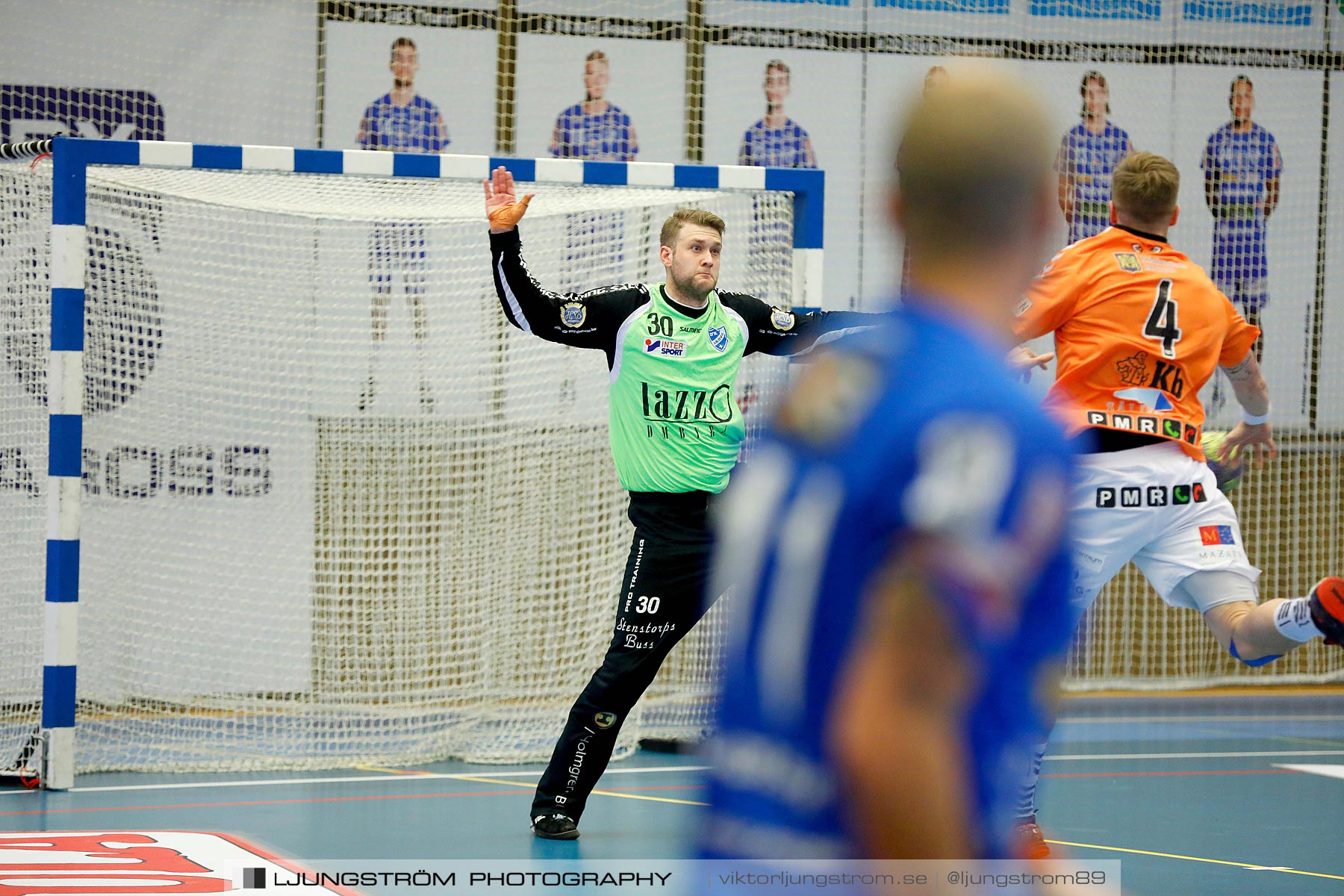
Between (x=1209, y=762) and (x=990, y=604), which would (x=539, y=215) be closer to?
(x=1209, y=762)

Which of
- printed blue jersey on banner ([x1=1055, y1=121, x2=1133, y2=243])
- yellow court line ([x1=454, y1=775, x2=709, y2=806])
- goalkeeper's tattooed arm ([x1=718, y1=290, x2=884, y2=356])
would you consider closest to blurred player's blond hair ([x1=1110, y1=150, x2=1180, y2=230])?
goalkeeper's tattooed arm ([x1=718, y1=290, x2=884, y2=356])

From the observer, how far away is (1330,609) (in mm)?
4395

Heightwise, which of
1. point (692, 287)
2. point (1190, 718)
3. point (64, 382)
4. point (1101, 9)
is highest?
point (1101, 9)

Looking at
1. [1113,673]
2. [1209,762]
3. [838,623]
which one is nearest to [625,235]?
[1209,762]

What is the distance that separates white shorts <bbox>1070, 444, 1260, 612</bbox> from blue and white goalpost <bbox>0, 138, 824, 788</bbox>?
275cm

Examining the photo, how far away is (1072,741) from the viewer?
9.05 m

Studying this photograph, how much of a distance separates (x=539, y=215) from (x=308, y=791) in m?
3.23

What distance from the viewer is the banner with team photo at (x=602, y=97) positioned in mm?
10219

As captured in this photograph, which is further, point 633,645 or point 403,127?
point 403,127

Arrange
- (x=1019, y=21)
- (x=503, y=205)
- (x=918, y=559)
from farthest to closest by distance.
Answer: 1. (x=1019, y=21)
2. (x=503, y=205)
3. (x=918, y=559)

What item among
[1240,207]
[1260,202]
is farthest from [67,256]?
[1260,202]

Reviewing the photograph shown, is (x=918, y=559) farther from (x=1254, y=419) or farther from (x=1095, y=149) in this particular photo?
(x=1095, y=149)

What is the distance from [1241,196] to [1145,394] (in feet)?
22.4

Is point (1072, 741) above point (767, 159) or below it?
below
